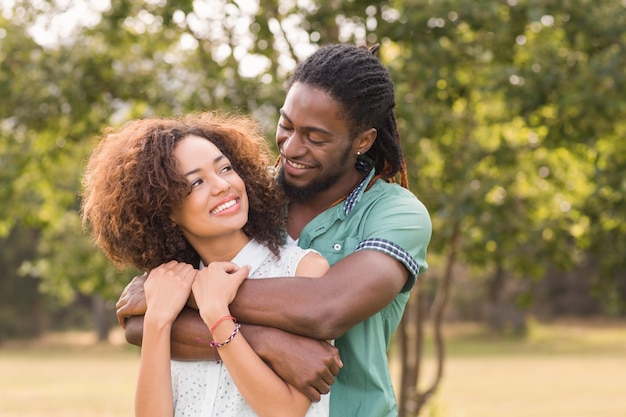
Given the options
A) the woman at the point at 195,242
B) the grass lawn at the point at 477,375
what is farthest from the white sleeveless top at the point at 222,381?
the grass lawn at the point at 477,375

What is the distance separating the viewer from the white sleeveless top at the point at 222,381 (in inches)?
102

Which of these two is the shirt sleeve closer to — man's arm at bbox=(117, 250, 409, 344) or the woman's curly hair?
man's arm at bbox=(117, 250, 409, 344)

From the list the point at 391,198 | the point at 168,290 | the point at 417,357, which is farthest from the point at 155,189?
the point at 417,357

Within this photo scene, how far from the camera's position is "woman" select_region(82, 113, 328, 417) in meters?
2.54

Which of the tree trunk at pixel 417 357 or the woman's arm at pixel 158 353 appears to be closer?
the woman's arm at pixel 158 353

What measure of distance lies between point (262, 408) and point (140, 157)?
0.74 m

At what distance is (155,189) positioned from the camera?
2.65m

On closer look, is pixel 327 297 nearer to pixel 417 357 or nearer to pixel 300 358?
pixel 300 358

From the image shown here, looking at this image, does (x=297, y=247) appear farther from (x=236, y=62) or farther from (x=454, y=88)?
(x=236, y=62)

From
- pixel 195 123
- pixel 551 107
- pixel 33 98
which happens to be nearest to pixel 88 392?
pixel 33 98

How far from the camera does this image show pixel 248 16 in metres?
8.21

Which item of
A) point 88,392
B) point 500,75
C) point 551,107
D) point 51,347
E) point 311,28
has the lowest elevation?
point 51,347

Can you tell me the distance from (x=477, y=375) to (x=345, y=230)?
68.2 ft

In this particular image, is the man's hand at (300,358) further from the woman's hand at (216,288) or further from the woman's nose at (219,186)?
the woman's nose at (219,186)
